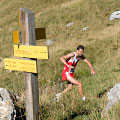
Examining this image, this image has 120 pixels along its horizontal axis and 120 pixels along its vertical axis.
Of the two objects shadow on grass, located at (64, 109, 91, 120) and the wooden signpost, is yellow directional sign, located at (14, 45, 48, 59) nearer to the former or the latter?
the wooden signpost

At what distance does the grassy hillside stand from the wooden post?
1.76 feet

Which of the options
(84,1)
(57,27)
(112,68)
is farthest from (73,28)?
(112,68)

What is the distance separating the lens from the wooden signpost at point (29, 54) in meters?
4.20

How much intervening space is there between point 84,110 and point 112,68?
384 cm

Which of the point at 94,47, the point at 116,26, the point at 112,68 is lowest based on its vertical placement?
the point at 112,68

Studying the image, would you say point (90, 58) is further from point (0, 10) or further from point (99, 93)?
point (0, 10)

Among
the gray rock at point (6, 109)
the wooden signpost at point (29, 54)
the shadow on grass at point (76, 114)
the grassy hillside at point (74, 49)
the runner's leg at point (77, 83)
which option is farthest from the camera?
the runner's leg at point (77, 83)

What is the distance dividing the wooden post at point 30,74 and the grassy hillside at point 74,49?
0.54m

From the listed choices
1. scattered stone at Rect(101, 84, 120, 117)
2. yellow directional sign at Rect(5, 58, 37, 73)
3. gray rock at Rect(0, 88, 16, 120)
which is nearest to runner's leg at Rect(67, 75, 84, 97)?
scattered stone at Rect(101, 84, 120, 117)

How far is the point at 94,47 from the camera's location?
38.8 ft

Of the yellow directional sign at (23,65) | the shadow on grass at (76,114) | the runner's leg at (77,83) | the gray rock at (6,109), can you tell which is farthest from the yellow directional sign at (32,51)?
the runner's leg at (77,83)

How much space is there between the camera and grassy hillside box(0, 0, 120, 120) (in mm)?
5273

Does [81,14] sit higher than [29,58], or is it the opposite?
[81,14]

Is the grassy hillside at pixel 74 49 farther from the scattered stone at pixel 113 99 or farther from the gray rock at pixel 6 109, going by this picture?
the gray rock at pixel 6 109
